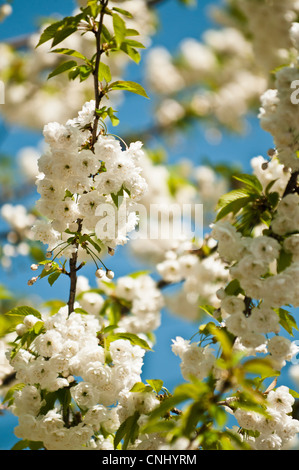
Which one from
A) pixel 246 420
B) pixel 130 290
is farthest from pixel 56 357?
pixel 130 290

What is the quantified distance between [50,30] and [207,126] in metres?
5.92

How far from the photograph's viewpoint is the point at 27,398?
6.01 ft

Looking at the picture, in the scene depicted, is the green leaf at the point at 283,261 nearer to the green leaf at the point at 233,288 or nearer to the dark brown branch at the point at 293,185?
the green leaf at the point at 233,288

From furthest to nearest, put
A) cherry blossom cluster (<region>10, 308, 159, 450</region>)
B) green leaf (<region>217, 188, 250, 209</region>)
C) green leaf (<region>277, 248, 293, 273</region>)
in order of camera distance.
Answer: green leaf (<region>217, 188, 250, 209</region>)
cherry blossom cluster (<region>10, 308, 159, 450</region>)
green leaf (<region>277, 248, 293, 273</region>)

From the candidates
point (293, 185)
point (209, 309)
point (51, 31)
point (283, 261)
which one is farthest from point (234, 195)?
point (51, 31)

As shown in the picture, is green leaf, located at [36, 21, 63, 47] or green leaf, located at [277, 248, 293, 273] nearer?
green leaf, located at [277, 248, 293, 273]

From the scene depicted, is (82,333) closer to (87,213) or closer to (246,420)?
(87,213)

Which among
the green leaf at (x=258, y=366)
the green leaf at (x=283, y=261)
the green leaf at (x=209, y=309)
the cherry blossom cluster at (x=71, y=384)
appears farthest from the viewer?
the green leaf at (x=209, y=309)

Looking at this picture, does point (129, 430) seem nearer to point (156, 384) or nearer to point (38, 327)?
point (156, 384)

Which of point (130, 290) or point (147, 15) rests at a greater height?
point (147, 15)

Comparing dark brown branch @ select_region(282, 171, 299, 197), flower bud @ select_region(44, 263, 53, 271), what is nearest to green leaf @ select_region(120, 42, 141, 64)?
dark brown branch @ select_region(282, 171, 299, 197)

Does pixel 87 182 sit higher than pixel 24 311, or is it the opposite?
pixel 87 182

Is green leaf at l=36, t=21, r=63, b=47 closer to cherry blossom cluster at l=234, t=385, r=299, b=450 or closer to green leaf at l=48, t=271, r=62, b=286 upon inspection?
green leaf at l=48, t=271, r=62, b=286

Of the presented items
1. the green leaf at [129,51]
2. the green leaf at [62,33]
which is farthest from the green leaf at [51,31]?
the green leaf at [129,51]
